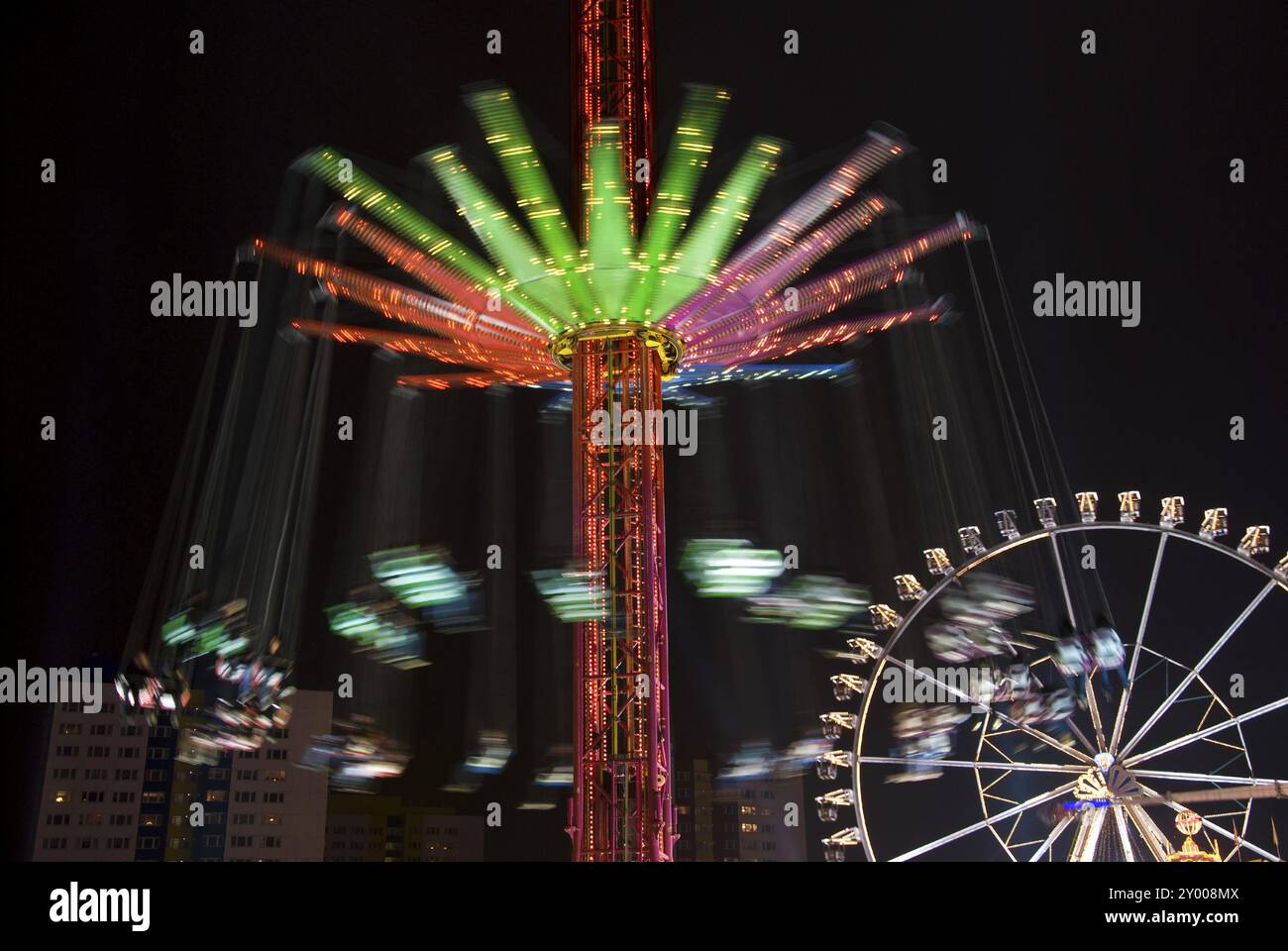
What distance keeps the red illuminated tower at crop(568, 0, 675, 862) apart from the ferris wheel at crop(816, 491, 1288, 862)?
3143mm

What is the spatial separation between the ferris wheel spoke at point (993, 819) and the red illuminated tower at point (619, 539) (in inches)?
149

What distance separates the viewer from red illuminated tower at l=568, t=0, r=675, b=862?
32.2 ft

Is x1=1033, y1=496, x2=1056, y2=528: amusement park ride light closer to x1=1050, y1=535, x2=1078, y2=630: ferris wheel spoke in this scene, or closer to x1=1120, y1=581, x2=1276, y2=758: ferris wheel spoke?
x1=1050, y1=535, x2=1078, y2=630: ferris wheel spoke

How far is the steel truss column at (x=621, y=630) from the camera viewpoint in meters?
9.79

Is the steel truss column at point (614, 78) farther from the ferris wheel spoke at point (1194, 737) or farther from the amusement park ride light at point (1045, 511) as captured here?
the ferris wheel spoke at point (1194, 737)

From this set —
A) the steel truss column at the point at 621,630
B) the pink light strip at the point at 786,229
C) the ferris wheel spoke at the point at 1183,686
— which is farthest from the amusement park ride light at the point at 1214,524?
the steel truss column at the point at 621,630

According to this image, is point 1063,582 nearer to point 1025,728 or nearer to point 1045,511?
point 1045,511

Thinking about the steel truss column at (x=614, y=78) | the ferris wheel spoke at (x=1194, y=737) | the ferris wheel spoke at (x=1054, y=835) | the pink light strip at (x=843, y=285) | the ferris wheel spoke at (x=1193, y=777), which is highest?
the steel truss column at (x=614, y=78)

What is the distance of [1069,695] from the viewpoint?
13.7m

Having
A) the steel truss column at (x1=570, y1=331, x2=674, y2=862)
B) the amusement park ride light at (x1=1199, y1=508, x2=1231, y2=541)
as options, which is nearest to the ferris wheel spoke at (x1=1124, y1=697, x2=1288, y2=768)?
the amusement park ride light at (x1=1199, y1=508, x2=1231, y2=541)

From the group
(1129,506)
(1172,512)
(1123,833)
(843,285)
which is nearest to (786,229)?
(843,285)
